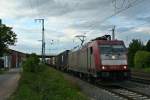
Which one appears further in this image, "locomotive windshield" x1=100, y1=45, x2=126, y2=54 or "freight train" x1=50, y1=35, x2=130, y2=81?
"locomotive windshield" x1=100, y1=45, x2=126, y2=54

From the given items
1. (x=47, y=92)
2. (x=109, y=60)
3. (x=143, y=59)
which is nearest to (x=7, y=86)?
(x=109, y=60)

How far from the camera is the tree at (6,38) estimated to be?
217ft

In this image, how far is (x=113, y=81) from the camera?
27.4 metres

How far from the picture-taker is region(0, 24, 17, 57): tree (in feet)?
217

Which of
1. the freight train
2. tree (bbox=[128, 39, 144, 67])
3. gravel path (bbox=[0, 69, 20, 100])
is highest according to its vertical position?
tree (bbox=[128, 39, 144, 67])

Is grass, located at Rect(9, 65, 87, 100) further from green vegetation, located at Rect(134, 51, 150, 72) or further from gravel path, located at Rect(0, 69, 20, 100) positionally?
green vegetation, located at Rect(134, 51, 150, 72)

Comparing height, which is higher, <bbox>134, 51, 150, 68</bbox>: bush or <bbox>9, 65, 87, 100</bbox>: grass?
<bbox>134, 51, 150, 68</bbox>: bush

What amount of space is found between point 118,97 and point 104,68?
6.36 m

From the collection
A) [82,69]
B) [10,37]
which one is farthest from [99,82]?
[10,37]

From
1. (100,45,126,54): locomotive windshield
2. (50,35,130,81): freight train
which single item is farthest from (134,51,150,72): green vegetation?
(100,45,126,54): locomotive windshield

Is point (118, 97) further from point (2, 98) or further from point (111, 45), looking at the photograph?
point (111, 45)

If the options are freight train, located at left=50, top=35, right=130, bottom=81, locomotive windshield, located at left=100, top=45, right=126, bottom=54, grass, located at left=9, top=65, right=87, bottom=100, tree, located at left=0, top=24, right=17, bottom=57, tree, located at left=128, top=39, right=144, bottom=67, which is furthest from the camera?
tree, located at left=128, top=39, right=144, bottom=67

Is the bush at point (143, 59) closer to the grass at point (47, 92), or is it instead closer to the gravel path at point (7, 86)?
the gravel path at point (7, 86)

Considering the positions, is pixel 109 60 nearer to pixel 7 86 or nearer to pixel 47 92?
pixel 7 86
